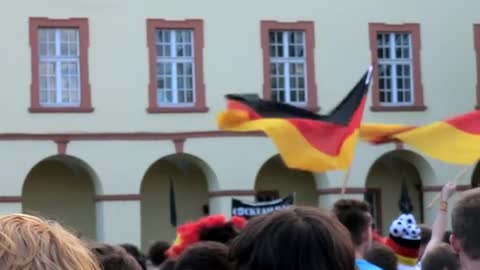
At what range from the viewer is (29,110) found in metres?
25.2

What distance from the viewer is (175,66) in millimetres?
26578

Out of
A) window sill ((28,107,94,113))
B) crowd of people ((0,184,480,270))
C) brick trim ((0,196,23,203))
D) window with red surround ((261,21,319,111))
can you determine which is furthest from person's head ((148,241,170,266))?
window with red surround ((261,21,319,111))

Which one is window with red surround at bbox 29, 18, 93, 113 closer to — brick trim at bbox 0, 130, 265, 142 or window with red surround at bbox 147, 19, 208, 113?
brick trim at bbox 0, 130, 265, 142

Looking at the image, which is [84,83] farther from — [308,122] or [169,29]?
[308,122]

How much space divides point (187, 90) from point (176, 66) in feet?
1.98

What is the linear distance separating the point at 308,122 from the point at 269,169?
13903 mm

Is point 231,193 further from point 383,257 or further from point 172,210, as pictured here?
point 383,257

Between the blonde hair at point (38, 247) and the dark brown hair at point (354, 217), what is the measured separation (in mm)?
4155

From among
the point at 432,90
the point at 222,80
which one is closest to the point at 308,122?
the point at 222,80

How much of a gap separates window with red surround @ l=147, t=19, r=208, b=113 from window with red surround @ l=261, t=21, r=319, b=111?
166cm

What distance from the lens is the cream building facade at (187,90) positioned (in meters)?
25.5

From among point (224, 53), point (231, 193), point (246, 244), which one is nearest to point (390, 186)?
point (231, 193)

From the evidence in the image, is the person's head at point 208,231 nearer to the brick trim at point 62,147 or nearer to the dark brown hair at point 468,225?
the dark brown hair at point 468,225

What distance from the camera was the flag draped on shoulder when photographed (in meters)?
13.8
